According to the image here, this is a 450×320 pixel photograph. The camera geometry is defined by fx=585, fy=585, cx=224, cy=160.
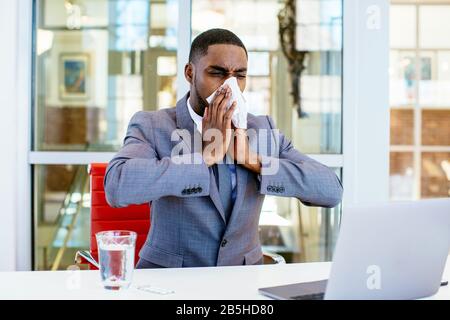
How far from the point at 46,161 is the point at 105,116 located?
1263mm

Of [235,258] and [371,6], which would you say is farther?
[371,6]

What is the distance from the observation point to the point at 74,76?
454cm

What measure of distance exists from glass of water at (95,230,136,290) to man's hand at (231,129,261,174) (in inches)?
23.8

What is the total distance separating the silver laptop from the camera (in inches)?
45.3

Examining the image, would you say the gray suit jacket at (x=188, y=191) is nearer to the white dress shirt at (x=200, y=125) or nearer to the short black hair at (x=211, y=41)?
the white dress shirt at (x=200, y=125)

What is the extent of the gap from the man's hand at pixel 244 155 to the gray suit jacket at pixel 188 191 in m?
0.03

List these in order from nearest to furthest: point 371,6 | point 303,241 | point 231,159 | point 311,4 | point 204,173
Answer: point 204,173
point 231,159
point 371,6
point 311,4
point 303,241

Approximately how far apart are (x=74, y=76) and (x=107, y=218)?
2696mm

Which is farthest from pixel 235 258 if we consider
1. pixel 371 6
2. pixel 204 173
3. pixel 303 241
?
pixel 303 241

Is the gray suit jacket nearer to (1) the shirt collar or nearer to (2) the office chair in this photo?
(1) the shirt collar

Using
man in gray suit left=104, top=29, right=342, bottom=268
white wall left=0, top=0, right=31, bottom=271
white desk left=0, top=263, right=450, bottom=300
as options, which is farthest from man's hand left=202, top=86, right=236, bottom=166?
white wall left=0, top=0, right=31, bottom=271

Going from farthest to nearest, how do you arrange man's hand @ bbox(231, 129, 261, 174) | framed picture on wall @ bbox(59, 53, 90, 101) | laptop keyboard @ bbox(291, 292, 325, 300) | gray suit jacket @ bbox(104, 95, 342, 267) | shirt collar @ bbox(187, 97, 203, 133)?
1. framed picture on wall @ bbox(59, 53, 90, 101)
2. shirt collar @ bbox(187, 97, 203, 133)
3. man's hand @ bbox(231, 129, 261, 174)
4. gray suit jacket @ bbox(104, 95, 342, 267)
5. laptop keyboard @ bbox(291, 292, 325, 300)
